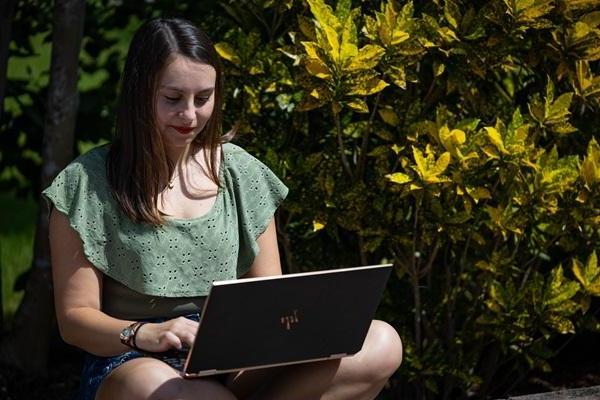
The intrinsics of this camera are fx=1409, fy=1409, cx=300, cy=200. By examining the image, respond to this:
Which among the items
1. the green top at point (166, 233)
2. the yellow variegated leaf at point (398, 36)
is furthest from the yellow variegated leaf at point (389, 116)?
the green top at point (166, 233)

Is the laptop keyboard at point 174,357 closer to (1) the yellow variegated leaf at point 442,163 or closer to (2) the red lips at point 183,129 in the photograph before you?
(2) the red lips at point 183,129

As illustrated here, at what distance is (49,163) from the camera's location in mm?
4465

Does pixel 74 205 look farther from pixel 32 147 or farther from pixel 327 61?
pixel 32 147

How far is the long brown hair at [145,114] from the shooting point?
11.1 ft

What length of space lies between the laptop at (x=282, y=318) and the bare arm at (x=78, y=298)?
0.25 meters

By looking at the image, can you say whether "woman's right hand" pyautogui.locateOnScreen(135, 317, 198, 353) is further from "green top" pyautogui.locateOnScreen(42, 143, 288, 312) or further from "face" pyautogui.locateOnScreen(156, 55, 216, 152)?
"face" pyautogui.locateOnScreen(156, 55, 216, 152)

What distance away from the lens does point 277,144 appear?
4.11 metres

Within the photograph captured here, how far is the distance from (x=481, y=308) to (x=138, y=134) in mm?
1325

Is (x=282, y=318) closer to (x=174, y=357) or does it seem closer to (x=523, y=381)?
(x=174, y=357)

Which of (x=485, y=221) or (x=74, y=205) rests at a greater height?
(x=74, y=205)

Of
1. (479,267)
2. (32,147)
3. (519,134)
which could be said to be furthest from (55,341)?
(519,134)

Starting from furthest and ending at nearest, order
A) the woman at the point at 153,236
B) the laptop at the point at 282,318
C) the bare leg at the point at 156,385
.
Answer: the woman at the point at 153,236 < the bare leg at the point at 156,385 < the laptop at the point at 282,318

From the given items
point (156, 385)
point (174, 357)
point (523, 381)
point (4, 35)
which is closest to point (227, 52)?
point (4, 35)

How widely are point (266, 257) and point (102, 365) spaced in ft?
1.76
